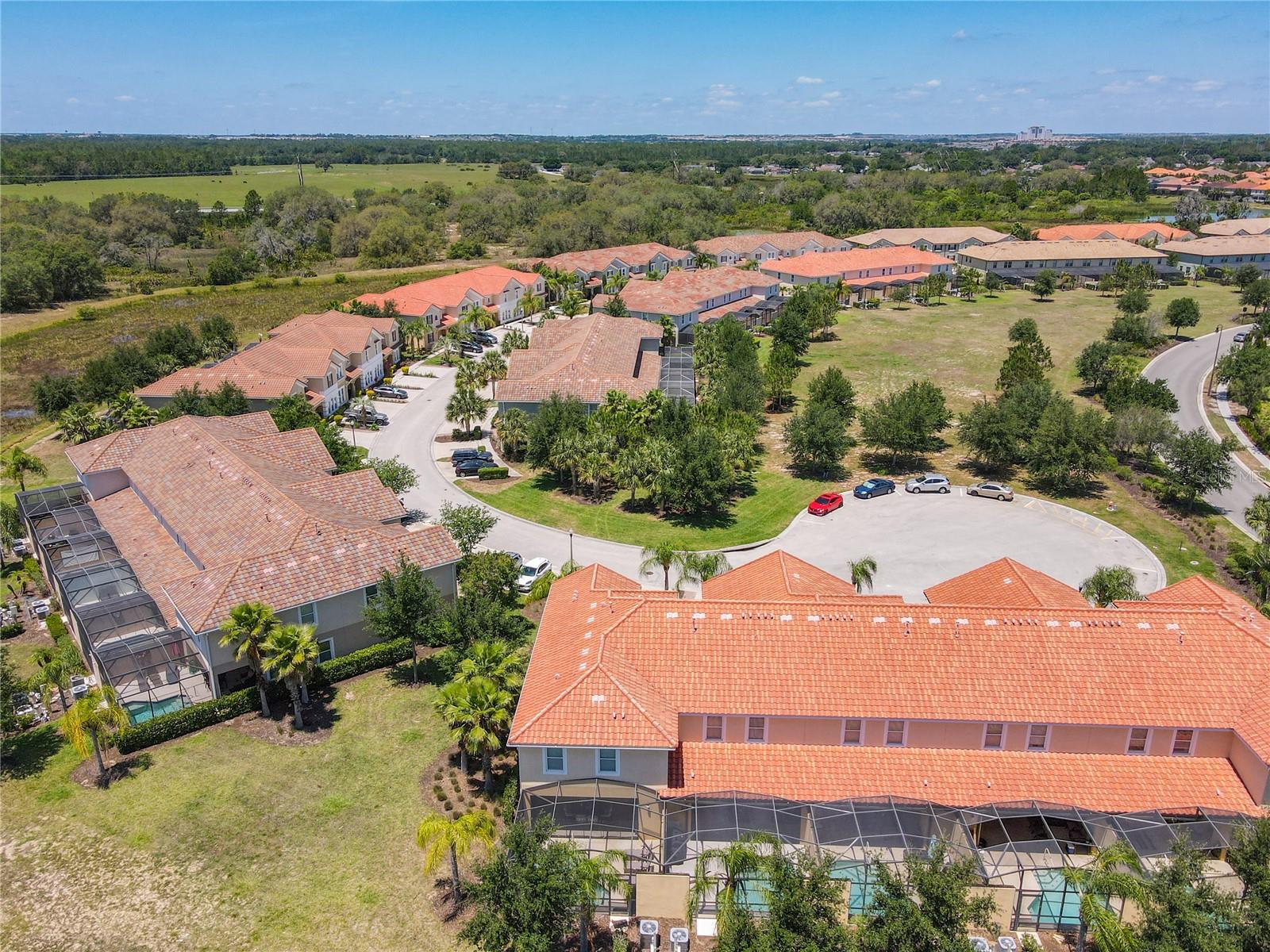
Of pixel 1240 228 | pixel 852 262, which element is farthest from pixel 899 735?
pixel 1240 228

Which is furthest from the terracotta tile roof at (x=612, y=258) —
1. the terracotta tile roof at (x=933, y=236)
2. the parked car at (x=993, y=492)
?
the parked car at (x=993, y=492)

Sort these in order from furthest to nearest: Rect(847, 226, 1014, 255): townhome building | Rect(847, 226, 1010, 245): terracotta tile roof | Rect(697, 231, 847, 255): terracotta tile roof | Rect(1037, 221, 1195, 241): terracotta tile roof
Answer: Rect(1037, 221, 1195, 241): terracotta tile roof → Rect(847, 226, 1010, 245): terracotta tile roof → Rect(847, 226, 1014, 255): townhome building → Rect(697, 231, 847, 255): terracotta tile roof

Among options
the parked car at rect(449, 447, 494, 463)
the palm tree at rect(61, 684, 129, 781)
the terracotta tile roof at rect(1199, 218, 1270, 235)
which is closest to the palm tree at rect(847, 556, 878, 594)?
the parked car at rect(449, 447, 494, 463)

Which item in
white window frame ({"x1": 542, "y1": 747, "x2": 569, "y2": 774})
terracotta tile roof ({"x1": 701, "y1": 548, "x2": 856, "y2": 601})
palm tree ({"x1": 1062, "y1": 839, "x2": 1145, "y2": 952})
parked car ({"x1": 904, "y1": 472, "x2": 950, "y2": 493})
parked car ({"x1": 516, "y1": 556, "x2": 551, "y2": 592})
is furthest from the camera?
parked car ({"x1": 904, "y1": 472, "x2": 950, "y2": 493})

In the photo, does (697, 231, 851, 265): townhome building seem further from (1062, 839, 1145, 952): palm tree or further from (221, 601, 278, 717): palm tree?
(1062, 839, 1145, 952): palm tree

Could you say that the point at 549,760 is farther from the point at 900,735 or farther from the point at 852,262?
the point at 852,262

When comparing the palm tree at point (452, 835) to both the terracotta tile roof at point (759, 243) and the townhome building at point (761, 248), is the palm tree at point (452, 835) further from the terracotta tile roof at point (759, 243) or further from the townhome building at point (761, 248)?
the terracotta tile roof at point (759, 243)
